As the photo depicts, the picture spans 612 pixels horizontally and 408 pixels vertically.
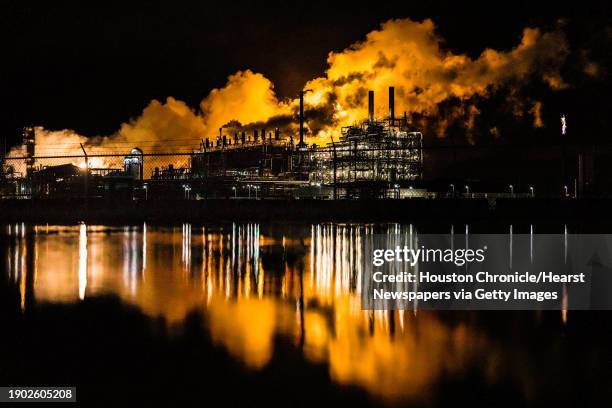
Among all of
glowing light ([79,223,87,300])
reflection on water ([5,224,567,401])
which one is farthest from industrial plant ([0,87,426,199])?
reflection on water ([5,224,567,401])

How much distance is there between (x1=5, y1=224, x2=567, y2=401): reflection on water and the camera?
237 inches

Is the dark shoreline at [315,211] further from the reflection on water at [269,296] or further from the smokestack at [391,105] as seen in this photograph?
the smokestack at [391,105]

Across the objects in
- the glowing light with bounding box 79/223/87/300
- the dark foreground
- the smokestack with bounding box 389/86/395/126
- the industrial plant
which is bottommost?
the dark foreground

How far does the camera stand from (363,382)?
5.40 m

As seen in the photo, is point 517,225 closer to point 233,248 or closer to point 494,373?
point 233,248

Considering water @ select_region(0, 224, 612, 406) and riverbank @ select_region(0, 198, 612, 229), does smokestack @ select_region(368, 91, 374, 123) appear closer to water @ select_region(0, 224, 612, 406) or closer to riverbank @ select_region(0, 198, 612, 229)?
riverbank @ select_region(0, 198, 612, 229)

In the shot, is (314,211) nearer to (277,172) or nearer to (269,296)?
(269,296)

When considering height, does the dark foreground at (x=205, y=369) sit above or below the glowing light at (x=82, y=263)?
below

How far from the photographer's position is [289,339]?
6863 millimetres

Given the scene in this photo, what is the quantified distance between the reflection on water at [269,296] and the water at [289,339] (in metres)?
0.03

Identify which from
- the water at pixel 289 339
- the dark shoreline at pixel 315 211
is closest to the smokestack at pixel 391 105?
the dark shoreline at pixel 315 211

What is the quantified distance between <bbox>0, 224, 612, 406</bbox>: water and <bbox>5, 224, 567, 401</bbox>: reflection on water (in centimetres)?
3

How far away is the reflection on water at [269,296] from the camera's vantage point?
6.02m

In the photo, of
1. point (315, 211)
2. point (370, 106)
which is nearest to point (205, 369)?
point (315, 211)
